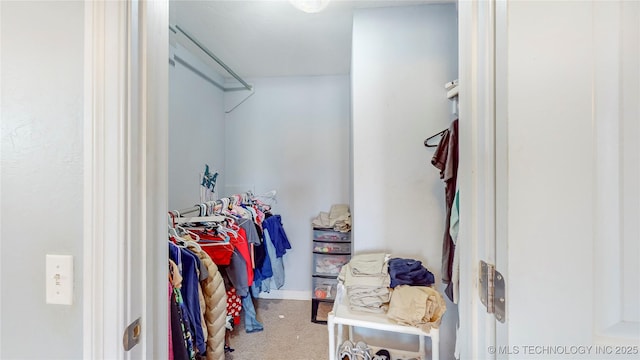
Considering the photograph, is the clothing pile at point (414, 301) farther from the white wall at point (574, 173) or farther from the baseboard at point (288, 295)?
the baseboard at point (288, 295)

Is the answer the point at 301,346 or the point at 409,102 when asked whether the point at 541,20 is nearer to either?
the point at 409,102

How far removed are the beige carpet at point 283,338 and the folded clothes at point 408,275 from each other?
3.56 ft

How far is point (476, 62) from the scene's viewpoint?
1.81 feet

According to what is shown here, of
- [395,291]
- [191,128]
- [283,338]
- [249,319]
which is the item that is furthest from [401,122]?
[249,319]

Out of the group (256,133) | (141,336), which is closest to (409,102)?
(141,336)

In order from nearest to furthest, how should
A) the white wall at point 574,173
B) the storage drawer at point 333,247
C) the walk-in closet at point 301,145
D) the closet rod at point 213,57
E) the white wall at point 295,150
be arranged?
the white wall at point 574,173 < the walk-in closet at point 301,145 < the closet rod at point 213,57 < the storage drawer at point 333,247 < the white wall at point 295,150

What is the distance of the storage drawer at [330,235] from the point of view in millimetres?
2670

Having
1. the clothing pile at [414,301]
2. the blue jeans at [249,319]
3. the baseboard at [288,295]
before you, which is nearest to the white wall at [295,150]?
the baseboard at [288,295]

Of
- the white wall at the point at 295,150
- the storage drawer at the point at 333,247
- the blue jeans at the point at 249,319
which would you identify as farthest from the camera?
the white wall at the point at 295,150

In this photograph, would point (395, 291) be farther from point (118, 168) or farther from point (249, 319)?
point (249, 319)

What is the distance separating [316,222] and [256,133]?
1.21 metres

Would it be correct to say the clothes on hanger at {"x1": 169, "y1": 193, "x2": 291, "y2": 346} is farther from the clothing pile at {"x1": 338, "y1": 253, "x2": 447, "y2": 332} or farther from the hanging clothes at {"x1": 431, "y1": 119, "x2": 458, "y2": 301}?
the hanging clothes at {"x1": 431, "y1": 119, "x2": 458, "y2": 301}

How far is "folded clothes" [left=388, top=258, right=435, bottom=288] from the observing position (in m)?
1.38

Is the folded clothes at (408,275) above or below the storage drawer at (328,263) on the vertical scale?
above
